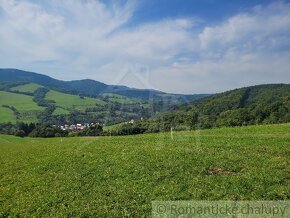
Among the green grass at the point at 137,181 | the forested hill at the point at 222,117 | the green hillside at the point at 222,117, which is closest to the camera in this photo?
the green grass at the point at 137,181

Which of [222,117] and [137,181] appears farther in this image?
[222,117]

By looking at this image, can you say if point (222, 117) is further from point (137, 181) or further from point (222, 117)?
point (137, 181)

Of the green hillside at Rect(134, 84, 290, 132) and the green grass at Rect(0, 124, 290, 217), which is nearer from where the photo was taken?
the green grass at Rect(0, 124, 290, 217)

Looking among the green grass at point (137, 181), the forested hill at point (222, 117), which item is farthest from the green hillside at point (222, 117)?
the green grass at point (137, 181)

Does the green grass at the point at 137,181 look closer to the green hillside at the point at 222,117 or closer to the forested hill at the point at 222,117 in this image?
the forested hill at the point at 222,117

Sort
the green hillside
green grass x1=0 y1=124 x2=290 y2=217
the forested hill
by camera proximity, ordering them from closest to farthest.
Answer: green grass x1=0 y1=124 x2=290 y2=217 → the green hillside → the forested hill

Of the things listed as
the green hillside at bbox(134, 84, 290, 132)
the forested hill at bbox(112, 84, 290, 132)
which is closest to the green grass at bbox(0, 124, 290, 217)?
the forested hill at bbox(112, 84, 290, 132)

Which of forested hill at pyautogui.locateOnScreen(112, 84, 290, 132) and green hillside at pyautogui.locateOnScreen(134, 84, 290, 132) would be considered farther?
forested hill at pyautogui.locateOnScreen(112, 84, 290, 132)

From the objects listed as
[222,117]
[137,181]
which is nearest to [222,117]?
[222,117]

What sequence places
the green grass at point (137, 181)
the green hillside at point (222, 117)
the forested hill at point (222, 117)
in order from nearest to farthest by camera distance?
the green grass at point (137, 181)
the green hillside at point (222, 117)
the forested hill at point (222, 117)

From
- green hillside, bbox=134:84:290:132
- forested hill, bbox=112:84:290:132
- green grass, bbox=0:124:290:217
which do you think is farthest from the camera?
forested hill, bbox=112:84:290:132

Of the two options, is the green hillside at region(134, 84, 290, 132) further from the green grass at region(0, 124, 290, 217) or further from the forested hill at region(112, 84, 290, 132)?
the green grass at region(0, 124, 290, 217)

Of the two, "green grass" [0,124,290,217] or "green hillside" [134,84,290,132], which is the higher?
"green hillside" [134,84,290,132]

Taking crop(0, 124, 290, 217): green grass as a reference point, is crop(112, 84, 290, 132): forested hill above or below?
above
